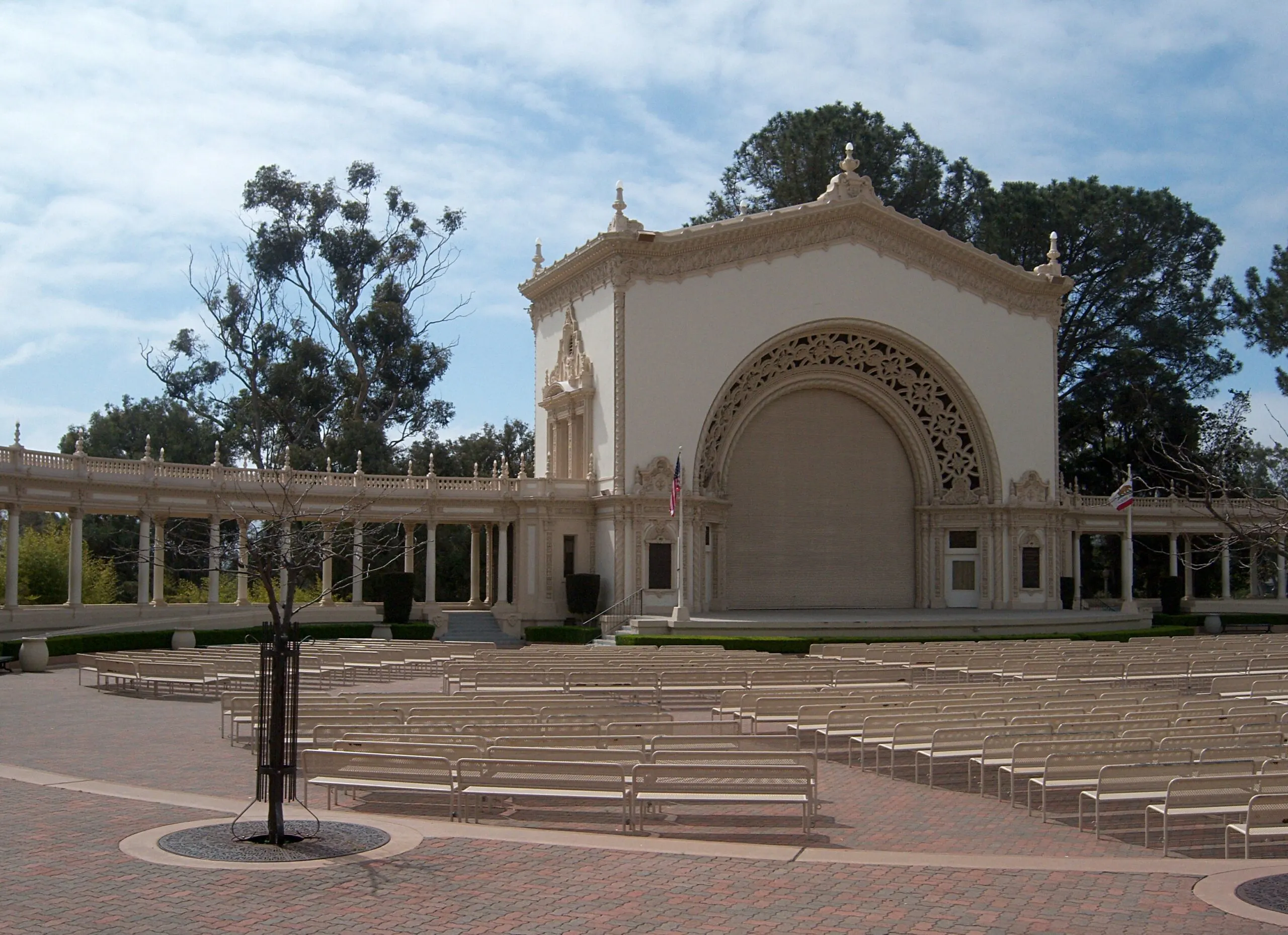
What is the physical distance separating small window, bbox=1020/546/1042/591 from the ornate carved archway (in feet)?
8.74

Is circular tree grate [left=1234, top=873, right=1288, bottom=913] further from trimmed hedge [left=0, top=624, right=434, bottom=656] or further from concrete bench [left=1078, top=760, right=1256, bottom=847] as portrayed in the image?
trimmed hedge [left=0, top=624, right=434, bottom=656]

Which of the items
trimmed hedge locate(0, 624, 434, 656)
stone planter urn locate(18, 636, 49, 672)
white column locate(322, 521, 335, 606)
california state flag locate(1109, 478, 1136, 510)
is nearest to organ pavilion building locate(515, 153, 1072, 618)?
trimmed hedge locate(0, 624, 434, 656)

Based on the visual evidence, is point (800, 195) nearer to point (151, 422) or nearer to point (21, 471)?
point (151, 422)

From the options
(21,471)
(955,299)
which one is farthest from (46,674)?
(955,299)

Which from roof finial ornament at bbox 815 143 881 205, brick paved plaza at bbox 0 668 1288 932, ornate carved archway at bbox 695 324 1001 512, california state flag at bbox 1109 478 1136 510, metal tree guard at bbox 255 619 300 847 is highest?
roof finial ornament at bbox 815 143 881 205

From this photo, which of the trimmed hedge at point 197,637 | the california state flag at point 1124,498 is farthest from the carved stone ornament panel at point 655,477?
the california state flag at point 1124,498

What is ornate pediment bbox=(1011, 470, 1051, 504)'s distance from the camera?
165 feet

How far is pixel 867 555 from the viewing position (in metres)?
51.5

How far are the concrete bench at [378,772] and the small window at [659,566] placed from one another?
101ft

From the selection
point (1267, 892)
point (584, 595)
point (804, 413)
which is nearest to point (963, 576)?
point (804, 413)

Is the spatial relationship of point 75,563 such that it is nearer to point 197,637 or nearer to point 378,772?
point 197,637

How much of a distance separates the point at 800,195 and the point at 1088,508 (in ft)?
76.9

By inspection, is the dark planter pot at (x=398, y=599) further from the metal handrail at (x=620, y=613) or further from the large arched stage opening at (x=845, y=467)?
the large arched stage opening at (x=845, y=467)

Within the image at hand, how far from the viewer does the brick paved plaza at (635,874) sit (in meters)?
8.90
